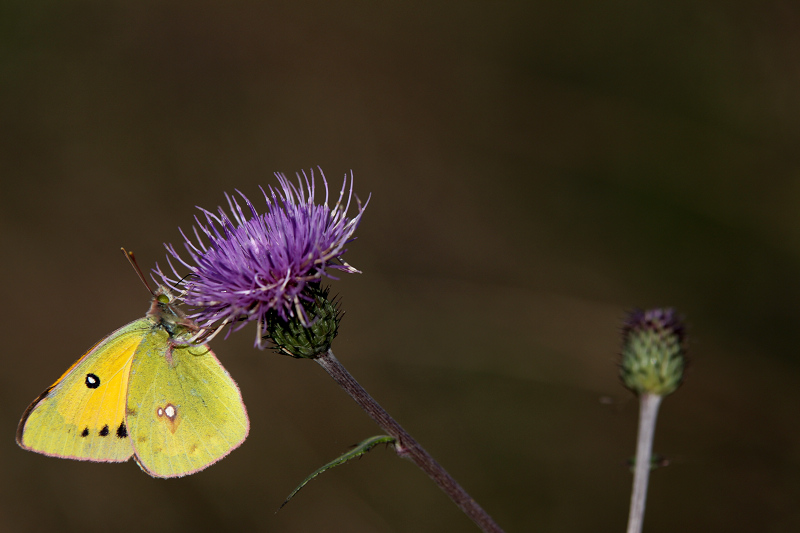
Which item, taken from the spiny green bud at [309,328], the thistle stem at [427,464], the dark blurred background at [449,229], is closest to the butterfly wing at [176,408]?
the spiny green bud at [309,328]

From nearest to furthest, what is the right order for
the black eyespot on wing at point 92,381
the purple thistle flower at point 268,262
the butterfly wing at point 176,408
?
the purple thistle flower at point 268,262
the butterfly wing at point 176,408
the black eyespot on wing at point 92,381

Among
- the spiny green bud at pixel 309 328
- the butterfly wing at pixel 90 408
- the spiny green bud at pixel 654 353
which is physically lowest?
the spiny green bud at pixel 654 353

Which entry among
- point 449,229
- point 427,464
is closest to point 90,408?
point 427,464

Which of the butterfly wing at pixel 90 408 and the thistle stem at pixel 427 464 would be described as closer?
the thistle stem at pixel 427 464

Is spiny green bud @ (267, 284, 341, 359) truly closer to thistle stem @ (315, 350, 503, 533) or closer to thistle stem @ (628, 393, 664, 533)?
thistle stem @ (315, 350, 503, 533)

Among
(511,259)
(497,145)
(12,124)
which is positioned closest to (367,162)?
(497,145)

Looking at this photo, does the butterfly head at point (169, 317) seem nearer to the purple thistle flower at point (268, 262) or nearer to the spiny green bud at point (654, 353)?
the purple thistle flower at point (268, 262)

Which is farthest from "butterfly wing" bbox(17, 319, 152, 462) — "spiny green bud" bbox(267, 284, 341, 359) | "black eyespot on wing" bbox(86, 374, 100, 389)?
"spiny green bud" bbox(267, 284, 341, 359)
